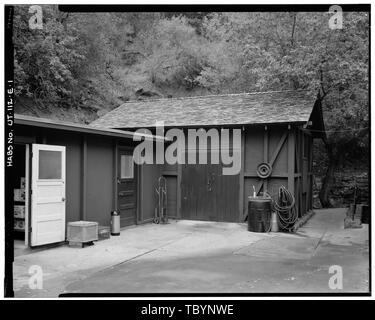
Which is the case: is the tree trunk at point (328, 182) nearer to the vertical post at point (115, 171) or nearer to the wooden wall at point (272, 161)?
the wooden wall at point (272, 161)

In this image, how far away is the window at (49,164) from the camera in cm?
718

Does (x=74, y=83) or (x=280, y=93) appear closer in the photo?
(x=280, y=93)

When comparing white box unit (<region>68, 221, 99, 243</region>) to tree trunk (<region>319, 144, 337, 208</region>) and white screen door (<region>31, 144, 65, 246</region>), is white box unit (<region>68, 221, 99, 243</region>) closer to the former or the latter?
white screen door (<region>31, 144, 65, 246</region>)

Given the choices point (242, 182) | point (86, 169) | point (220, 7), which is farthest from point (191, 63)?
point (220, 7)

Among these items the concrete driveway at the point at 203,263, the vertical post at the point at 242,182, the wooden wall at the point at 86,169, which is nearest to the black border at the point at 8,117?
the concrete driveway at the point at 203,263

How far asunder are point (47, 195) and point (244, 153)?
5444 mm

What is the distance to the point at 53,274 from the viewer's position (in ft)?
18.4

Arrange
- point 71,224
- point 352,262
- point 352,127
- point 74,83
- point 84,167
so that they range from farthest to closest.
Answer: point 74,83 < point 352,127 < point 84,167 < point 71,224 < point 352,262

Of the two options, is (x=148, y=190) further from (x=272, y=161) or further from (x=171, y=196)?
(x=272, y=161)

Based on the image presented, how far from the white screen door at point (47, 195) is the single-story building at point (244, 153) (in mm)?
4205

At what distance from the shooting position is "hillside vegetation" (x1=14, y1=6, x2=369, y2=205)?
1304 centimetres
